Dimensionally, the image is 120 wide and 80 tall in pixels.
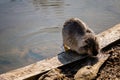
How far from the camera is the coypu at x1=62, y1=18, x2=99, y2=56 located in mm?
5215

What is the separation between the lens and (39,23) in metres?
9.51

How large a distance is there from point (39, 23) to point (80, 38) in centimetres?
417

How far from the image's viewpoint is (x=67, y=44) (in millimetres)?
5949

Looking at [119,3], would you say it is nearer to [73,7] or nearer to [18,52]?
[73,7]

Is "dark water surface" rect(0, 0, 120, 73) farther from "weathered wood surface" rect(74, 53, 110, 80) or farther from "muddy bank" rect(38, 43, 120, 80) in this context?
"weathered wood surface" rect(74, 53, 110, 80)

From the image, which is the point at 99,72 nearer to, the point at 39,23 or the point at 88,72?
the point at 88,72

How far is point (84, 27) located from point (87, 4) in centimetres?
584

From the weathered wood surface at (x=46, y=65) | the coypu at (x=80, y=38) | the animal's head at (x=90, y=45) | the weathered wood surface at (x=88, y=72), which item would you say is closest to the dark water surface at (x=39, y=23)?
the coypu at (x=80, y=38)

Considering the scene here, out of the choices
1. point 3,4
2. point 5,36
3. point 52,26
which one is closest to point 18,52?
point 5,36

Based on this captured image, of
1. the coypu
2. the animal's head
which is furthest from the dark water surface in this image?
the animal's head

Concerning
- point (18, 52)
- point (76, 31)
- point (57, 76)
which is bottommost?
point (18, 52)

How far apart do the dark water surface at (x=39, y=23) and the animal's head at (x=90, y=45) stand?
7.05 ft

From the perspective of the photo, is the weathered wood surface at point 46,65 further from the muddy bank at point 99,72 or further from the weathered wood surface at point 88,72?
the weathered wood surface at point 88,72

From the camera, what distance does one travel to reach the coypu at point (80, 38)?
521 cm
